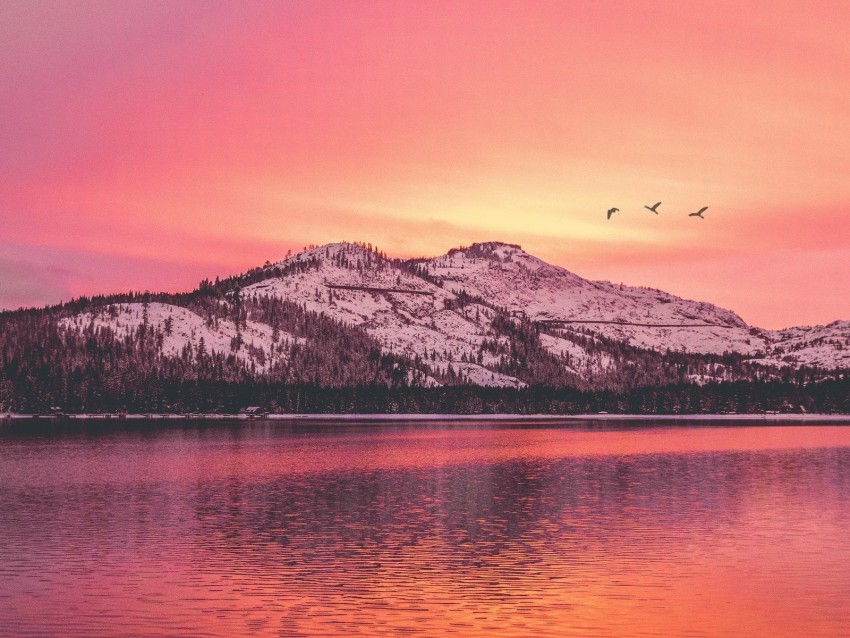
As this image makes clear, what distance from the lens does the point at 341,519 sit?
76.4m

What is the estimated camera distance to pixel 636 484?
10406 cm

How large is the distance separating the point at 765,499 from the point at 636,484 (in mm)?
16463

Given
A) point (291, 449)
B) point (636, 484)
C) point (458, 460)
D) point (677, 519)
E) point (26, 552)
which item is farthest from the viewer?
point (291, 449)

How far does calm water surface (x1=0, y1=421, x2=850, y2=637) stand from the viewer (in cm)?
4341

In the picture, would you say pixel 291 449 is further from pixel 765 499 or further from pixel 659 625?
pixel 659 625

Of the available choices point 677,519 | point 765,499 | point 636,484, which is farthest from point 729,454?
point 677,519

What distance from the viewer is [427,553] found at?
6009 centimetres

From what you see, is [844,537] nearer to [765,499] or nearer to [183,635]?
[765,499]

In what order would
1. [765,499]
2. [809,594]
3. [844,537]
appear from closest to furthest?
[809,594] → [844,537] → [765,499]

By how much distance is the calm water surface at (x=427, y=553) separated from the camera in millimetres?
43406

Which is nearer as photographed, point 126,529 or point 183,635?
point 183,635

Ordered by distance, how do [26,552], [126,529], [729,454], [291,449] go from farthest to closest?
[291,449] < [729,454] < [126,529] < [26,552]

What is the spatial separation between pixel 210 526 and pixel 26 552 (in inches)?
552

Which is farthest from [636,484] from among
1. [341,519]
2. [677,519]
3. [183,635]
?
[183,635]
